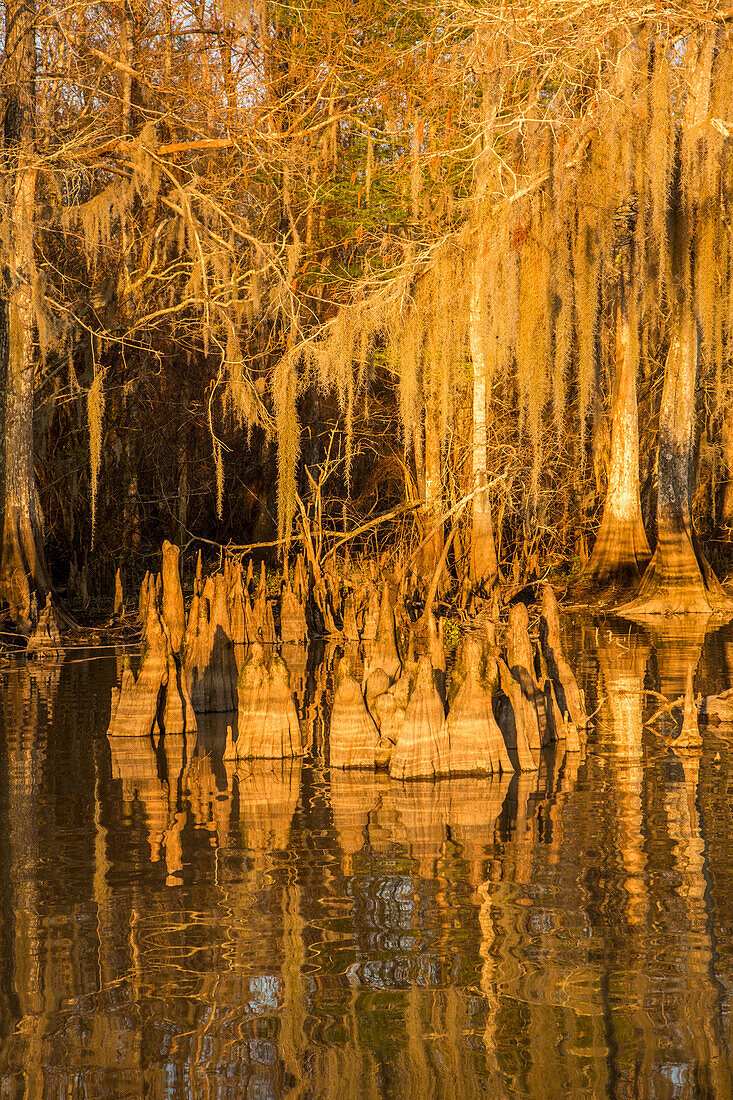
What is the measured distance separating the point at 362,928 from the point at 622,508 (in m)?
13.3

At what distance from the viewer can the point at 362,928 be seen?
4.80m

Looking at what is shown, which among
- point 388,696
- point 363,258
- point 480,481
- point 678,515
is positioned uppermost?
point 363,258

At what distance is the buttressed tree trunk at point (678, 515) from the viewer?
1533cm

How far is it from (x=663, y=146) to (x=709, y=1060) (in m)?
10.3

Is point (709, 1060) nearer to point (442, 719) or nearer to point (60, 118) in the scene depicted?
point (442, 719)

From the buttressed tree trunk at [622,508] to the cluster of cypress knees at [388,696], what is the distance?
8.30m

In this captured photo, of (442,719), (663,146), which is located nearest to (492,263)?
(663,146)

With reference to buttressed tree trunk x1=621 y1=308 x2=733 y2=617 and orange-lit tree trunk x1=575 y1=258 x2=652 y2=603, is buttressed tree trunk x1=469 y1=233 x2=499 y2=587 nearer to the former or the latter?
orange-lit tree trunk x1=575 y1=258 x2=652 y2=603

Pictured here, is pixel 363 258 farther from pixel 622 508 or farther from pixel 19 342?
pixel 19 342

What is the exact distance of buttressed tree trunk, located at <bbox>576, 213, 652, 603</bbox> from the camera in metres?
17.1

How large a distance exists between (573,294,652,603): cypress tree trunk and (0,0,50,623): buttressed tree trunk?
7.45 meters

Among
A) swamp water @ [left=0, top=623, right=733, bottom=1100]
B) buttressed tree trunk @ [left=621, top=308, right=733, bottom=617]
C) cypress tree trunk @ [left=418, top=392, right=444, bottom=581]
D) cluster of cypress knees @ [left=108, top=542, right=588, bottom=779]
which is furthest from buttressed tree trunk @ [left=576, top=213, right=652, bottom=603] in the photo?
swamp water @ [left=0, top=623, right=733, bottom=1100]

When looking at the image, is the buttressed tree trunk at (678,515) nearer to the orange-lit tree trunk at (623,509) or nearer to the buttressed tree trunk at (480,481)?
the orange-lit tree trunk at (623,509)

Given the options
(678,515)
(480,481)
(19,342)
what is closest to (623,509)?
(678,515)
